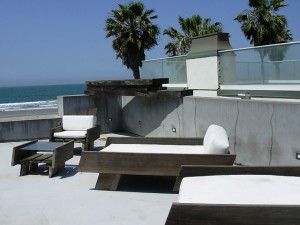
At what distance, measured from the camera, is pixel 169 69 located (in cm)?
1138

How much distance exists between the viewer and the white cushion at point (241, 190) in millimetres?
3264

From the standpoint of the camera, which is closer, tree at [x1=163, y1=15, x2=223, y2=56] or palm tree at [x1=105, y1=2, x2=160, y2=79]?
palm tree at [x1=105, y1=2, x2=160, y2=79]

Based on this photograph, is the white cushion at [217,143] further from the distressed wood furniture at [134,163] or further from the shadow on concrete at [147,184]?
the shadow on concrete at [147,184]

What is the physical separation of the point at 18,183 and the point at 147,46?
54.8ft

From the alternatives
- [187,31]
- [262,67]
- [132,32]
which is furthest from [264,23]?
[262,67]

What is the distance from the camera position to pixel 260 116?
6.55 metres

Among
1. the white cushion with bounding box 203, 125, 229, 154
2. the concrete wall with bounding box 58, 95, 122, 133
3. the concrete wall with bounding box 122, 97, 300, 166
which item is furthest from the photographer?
the concrete wall with bounding box 58, 95, 122, 133

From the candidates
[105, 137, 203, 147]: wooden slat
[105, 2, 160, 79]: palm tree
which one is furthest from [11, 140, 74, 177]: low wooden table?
[105, 2, 160, 79]: palm tree

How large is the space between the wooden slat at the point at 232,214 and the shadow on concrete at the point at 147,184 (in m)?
2.50

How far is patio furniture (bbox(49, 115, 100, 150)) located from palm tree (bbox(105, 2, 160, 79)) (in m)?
13.0

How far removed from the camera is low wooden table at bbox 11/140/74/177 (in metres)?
6.67

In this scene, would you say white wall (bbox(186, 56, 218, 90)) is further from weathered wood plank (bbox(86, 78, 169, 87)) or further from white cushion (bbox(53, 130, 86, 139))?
white cushion (bbox(53, 130, 86, 139))

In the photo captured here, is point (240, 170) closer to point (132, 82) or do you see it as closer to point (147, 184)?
Answer: point (147, 184)

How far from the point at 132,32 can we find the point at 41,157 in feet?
51.9
